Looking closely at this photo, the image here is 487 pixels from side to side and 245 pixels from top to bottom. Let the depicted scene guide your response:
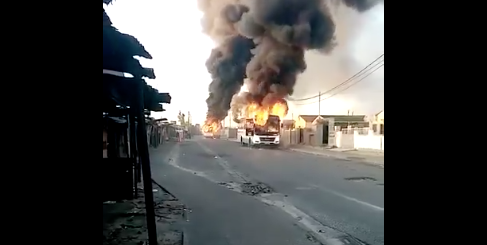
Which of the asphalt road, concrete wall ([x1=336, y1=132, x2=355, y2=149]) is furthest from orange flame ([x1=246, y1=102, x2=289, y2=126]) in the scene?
the asphalt road

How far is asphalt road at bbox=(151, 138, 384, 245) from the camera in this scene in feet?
16.1

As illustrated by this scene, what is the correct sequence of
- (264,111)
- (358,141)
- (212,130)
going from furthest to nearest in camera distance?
(212,130), (264,111), (358,141)

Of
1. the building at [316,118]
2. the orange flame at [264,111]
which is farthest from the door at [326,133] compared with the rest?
the orange flame at [264,111]

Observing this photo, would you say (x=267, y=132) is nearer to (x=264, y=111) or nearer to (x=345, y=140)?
(x=264, y=111)

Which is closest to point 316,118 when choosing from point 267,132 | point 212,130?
point 267,132

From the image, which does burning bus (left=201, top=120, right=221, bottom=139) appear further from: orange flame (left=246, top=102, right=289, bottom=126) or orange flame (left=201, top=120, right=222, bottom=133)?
orange flame (left=246, top=102, right=289, bottom=126)

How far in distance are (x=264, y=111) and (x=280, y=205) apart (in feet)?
60.8

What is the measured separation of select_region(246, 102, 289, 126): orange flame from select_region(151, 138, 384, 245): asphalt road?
12693 millimetres

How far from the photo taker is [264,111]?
25.4 m

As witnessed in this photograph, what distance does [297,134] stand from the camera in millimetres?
31344

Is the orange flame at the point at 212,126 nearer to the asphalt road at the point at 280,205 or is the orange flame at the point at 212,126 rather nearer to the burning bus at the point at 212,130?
the burning bus at the point at 212,130
